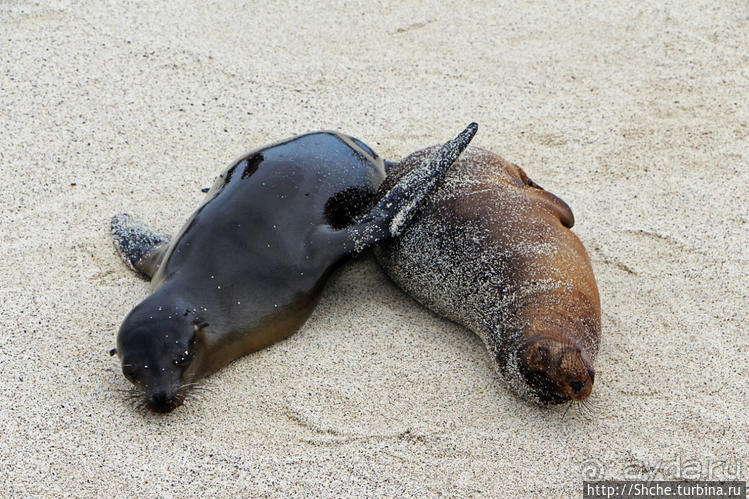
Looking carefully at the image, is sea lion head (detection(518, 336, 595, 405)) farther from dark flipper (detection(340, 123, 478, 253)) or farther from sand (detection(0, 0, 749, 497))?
dark flipper (detection(340, 123, 478, 253))

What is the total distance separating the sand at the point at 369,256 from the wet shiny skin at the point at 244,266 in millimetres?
167

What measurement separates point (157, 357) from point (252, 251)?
2.46 feet

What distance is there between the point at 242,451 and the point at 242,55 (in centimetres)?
398

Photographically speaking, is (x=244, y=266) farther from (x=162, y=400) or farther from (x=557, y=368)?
(x=557, y=368)

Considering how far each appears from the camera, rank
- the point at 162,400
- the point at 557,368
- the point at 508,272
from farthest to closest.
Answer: the point at 508,272, the point at 162,400, the point at 557,368

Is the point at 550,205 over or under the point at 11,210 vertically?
over

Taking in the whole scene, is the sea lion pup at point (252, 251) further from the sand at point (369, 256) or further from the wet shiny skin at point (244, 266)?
the sand at point (369, 256)

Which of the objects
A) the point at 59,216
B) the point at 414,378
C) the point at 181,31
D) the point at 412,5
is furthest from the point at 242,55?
the point at 414,378

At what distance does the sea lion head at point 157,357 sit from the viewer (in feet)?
11.6

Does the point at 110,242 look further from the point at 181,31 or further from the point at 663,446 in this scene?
the point at 663,446

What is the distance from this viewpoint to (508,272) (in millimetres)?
3773

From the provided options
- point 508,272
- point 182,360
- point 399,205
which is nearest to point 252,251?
point 182,360

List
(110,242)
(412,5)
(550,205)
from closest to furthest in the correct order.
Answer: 1. (550,205)
2. (110,242)
3. (412,5)

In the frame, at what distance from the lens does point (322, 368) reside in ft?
12.7
